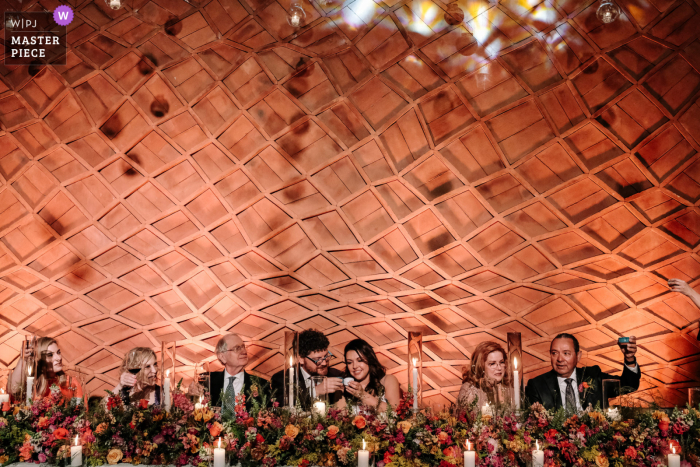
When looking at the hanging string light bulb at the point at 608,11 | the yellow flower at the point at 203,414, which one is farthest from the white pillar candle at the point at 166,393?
the hanging string light bulb at the point at 608,11

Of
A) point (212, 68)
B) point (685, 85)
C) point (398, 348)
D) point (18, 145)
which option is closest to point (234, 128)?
point (212, 68)

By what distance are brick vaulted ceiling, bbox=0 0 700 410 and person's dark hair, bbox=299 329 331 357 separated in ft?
0.92

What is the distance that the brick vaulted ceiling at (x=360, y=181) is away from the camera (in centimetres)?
425

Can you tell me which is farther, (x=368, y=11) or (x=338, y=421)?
(x=368, y=11)

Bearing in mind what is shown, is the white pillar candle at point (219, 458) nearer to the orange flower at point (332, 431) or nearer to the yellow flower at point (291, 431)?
the yellow flower at point (291, 431)

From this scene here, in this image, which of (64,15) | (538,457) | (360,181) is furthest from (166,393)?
(64,15)

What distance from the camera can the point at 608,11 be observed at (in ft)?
13.6

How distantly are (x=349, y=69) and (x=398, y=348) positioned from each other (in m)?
2.18

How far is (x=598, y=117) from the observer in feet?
14.0

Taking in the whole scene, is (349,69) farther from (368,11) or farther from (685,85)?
(685,85)

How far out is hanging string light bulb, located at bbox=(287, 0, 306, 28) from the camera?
450cm

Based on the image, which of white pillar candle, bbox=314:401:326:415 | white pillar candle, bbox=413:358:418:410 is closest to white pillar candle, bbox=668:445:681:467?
white pillar candle, bbox=413:358:418:410

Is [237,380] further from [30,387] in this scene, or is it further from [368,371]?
[30,387]

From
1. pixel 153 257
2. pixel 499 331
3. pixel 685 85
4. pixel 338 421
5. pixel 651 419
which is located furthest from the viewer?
pixel 153 257
